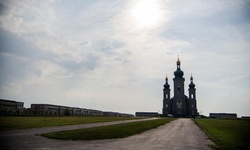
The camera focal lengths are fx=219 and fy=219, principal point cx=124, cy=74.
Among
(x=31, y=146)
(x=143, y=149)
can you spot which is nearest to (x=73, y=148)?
(x=31, y=146)

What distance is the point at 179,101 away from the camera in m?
131

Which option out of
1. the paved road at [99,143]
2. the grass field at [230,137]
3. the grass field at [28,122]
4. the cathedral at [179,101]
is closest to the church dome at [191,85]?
the cathedral at [179,101]

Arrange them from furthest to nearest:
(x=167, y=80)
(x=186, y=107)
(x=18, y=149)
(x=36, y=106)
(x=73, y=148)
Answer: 1. (x=36, y=106)
2. (x=167, y=80)
3. (x=186, y=107)
4. (x=73, y=148)
5. (x=18, y=149)

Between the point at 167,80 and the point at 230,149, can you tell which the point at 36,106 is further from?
the point at 230,149

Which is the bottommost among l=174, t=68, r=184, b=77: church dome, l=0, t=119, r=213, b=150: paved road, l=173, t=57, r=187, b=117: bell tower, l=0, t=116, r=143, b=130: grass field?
l=0, t=116, r=143, b=130: grass field

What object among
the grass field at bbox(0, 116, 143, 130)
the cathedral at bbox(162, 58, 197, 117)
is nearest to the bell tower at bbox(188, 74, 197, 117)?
the cathedral at bbox(162, 58, 197, 117)

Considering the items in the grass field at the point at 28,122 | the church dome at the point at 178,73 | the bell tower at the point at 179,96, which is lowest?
the grass field at the point at 28,122

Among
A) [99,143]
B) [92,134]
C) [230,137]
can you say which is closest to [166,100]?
[230,137]

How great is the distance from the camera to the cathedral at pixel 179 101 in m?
131

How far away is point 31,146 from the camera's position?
14773 millimetres

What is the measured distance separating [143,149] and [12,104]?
14431 centimetres

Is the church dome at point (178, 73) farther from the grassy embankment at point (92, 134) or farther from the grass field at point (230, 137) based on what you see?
the grassy embankment at point (92, 134)

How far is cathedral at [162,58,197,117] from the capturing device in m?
131

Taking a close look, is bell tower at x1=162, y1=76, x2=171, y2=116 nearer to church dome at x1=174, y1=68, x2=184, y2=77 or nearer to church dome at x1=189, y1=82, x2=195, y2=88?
church dome at x1=174, y1=68, x2=184, y2=77
